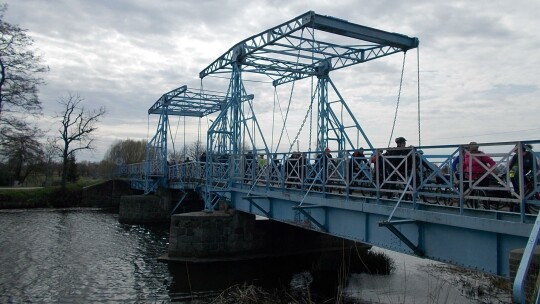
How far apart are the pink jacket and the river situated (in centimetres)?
251

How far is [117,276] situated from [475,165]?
13.2 meters

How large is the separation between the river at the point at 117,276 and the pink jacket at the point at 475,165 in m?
2.51

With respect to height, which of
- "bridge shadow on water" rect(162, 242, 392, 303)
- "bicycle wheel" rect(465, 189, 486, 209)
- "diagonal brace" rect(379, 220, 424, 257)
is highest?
"bicycle wheel" rect(465, 189, 486, 209)

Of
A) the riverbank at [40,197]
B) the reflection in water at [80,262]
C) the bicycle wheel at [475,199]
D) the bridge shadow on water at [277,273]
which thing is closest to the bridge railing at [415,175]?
the bicycle wheel at [475,199]

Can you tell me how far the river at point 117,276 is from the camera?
45.5 feet

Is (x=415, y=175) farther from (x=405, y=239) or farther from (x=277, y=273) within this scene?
(x=277, y=273)

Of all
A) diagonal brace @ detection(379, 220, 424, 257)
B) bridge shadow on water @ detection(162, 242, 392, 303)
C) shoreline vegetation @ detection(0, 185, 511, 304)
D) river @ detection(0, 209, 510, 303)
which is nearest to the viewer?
diagonal brace @ detection(379, 220, 424, 257)

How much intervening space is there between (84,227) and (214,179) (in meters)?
12.1

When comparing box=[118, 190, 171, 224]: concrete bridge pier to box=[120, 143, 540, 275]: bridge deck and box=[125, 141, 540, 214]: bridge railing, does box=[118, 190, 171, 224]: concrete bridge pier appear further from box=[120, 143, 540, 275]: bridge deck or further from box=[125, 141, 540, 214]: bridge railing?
box=[120, 143, 540, 275]: bridge deck

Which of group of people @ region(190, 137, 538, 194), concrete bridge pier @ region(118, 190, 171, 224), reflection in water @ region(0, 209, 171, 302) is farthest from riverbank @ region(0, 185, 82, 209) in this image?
group of people @ region(190, 137, 538, 194)

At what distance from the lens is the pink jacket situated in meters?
7.79

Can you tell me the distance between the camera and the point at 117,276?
54.3 feet

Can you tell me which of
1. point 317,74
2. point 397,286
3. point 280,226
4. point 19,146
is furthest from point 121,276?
point 19,146

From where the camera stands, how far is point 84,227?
28.2m
